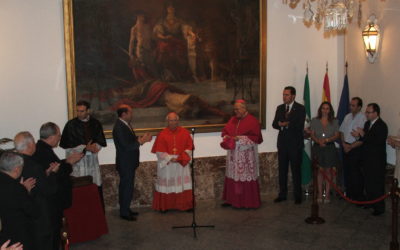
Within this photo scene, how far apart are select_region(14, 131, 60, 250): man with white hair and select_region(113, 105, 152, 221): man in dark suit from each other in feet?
9.14

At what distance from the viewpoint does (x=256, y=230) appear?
8.47 m

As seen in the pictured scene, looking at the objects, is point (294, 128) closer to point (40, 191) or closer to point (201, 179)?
point (201, 179)

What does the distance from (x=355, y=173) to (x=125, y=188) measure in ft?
14.3

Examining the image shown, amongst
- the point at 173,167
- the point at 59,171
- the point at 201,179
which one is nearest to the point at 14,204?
the point at 59,171

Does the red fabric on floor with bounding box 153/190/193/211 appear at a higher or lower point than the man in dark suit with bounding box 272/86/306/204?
lower

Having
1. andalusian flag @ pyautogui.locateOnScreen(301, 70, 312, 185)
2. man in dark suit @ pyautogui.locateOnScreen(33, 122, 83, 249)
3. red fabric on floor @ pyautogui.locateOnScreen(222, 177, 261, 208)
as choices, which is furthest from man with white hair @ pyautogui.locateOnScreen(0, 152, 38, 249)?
andalusian flag @ pyautogui.locateOnScreen(301, 70, 312, 185)

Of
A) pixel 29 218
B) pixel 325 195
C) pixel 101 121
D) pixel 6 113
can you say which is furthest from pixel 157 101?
pixel 29 218

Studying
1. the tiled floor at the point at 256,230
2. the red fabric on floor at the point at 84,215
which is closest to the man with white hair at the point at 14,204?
the red fabric on floor at the point at 84,215

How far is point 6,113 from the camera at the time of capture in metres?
8.93

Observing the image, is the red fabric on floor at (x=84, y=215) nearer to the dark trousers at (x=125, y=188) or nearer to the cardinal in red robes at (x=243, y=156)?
the dark trousers at (x=125, y=188)

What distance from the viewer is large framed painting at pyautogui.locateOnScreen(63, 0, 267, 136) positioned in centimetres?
926

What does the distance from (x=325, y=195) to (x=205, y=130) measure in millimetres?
2720

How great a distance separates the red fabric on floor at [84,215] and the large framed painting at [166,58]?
1875 mm

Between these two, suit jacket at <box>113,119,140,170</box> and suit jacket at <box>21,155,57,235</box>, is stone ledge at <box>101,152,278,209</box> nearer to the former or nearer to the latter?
suit jacket at <box>113,119,140,170</box>
